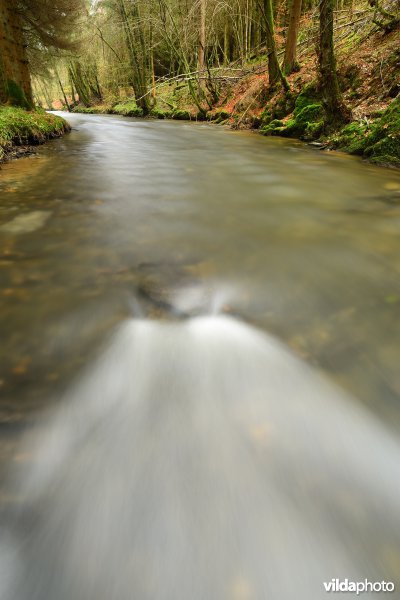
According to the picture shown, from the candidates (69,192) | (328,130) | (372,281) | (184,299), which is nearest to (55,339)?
(184,299)

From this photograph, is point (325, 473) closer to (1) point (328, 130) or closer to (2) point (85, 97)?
(1) point (328, 130)

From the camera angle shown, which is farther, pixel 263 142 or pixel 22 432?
pixel 263 142

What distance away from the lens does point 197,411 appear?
1173mm

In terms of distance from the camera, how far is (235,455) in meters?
1.03

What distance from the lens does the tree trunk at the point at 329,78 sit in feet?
20.0

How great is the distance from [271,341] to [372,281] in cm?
87

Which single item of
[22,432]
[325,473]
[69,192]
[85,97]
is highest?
[85,97]

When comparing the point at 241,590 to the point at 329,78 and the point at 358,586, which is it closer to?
the point at 358,586

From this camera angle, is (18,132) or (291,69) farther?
(291,69)

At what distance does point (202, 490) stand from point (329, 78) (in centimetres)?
759

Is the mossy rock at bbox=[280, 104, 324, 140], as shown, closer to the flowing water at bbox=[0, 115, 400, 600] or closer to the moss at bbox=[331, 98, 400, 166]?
the moss at bbox=[331, 98, 400, 166]

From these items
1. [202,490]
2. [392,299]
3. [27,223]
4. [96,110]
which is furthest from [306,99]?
→ [96,110]

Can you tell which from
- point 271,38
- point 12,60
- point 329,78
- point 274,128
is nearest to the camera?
point 329,78

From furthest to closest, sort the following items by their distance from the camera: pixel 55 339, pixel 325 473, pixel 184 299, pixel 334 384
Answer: pixel 184 299 < pixel 55 339 < pixel 334 384 < pixel 325 473
